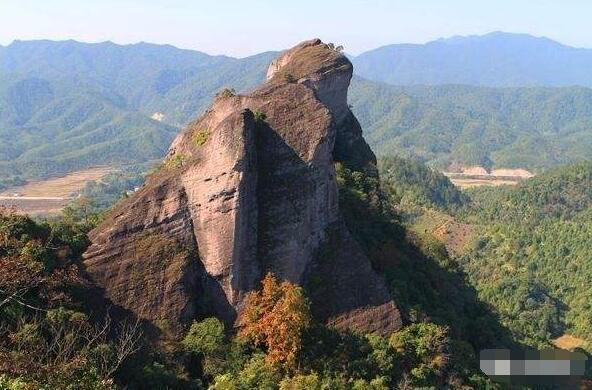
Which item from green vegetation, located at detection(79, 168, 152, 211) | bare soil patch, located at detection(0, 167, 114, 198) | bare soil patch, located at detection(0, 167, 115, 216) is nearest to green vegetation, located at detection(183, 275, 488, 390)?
bare soil patch, located at detection(0, 167, 115, 216)

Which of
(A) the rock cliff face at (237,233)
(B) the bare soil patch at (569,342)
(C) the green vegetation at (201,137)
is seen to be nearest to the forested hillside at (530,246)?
(B) the bare soil patch at (569,342)

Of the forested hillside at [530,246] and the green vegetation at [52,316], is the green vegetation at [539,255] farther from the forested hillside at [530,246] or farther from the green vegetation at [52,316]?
the green vegetation at [52,316]

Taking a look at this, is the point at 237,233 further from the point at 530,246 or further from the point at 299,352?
the point at 530,246

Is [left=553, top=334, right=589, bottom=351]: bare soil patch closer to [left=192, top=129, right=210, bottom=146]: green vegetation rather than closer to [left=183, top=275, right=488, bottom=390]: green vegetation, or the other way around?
[left=183, top=275, right=488, bottom=390]: green vegetation

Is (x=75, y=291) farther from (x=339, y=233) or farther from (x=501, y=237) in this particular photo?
(x=501, y=237)

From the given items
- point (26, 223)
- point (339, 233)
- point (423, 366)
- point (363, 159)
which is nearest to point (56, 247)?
point (26, 223)

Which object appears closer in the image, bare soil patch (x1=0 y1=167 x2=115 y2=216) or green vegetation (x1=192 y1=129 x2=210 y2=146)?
green vegetation (x1=192 y1=129 x2=210 y2=146)

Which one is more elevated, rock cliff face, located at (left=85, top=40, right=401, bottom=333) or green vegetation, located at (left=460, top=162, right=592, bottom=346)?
rock cliff face, located at (left=85, top=40, right=401, bottom=333)
